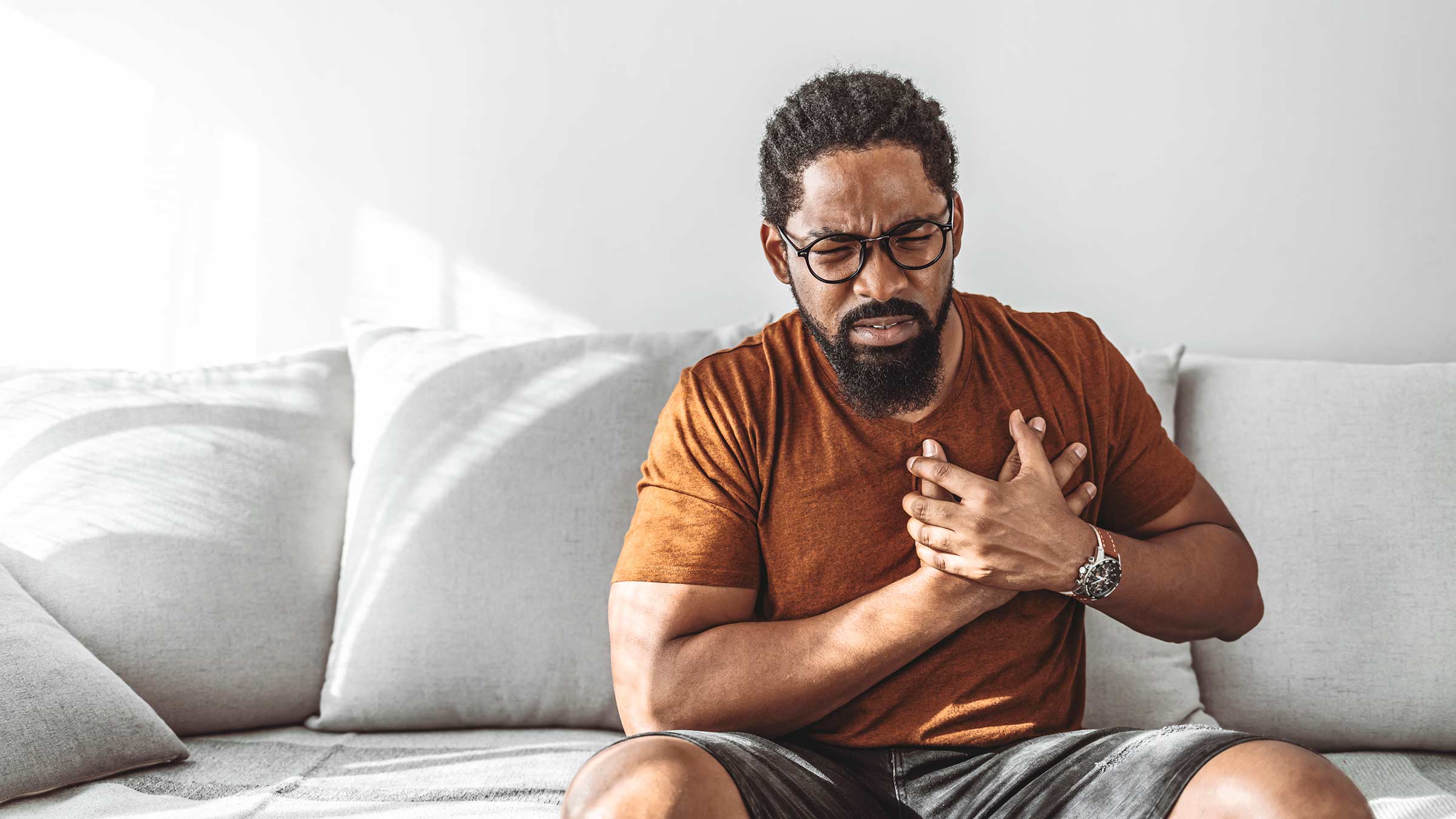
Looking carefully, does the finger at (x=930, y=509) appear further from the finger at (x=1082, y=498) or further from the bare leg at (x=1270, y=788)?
the bare leg at (x=1270, y=788)

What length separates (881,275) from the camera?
1.26 metres

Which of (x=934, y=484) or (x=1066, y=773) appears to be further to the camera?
(x=934, y=484)

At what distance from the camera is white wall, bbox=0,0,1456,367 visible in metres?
2.00

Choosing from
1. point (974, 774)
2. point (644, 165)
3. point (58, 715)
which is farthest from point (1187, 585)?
point (58, 715)

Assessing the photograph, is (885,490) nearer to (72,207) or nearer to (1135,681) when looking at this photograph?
(1135,681)

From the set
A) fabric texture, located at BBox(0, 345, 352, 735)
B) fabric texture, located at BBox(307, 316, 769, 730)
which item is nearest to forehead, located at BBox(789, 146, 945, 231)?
fabric texture, located at BBox(307, 316, 769, 730)

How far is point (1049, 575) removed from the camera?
121 centimetres

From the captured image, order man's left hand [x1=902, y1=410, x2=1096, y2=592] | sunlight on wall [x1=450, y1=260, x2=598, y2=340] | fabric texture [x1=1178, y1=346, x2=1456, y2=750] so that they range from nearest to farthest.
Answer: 1. man's left hand [x1=902, y1=410, x2=1096, y2=592]
2. fabric texture [x1=1178, y1=346, x2=1456, y2=750]
3. sunlight on wall [x1=450, y1=260, x2=598, y2=340]

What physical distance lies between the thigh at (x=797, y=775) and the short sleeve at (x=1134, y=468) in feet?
1.50

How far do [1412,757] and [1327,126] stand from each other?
1.16 meters

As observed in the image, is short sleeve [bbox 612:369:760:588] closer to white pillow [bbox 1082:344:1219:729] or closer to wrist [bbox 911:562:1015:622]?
wrist [bbox 911:562:1015:622]

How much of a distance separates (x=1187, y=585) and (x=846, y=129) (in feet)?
2.34

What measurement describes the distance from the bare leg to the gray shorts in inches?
0.7

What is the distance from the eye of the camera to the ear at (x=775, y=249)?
142 cm
